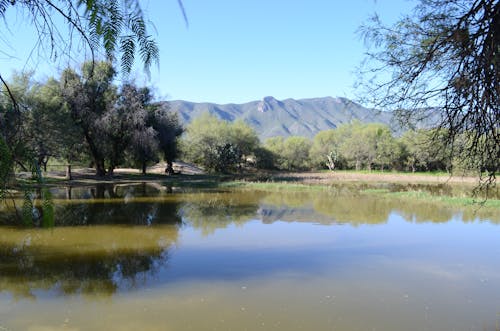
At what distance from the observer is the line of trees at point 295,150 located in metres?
56.3

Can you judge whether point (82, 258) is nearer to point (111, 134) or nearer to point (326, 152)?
point (111, 134)

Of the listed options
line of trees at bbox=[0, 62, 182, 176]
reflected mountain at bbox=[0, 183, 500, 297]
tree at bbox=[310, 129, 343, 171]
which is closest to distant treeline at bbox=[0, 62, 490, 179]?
line of trees at bbox=[0, 62, 182, 176]

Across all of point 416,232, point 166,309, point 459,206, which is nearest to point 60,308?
point 166,309

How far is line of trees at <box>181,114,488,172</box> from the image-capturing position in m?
56.3

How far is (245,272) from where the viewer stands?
9.80 meters

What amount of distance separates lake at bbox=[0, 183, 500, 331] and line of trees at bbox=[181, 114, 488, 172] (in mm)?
37228

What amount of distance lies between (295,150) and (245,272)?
7246 cm

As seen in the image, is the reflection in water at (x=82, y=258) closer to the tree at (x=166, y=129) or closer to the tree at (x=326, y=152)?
the tree at (x=166, y=129)

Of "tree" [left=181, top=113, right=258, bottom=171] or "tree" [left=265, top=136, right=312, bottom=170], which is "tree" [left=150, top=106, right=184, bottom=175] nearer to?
"tree" [left=181, top=113, right=258, bottom=171]

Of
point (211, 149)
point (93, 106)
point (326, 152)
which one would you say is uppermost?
point (93, 106)

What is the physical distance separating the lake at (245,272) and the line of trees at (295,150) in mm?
37228

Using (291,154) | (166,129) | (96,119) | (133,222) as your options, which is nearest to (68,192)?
(96,119)

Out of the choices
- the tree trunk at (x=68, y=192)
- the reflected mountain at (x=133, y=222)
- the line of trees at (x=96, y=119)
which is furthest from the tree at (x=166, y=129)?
the tree trunk at (x=68, y=192)

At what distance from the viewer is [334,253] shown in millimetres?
12164
